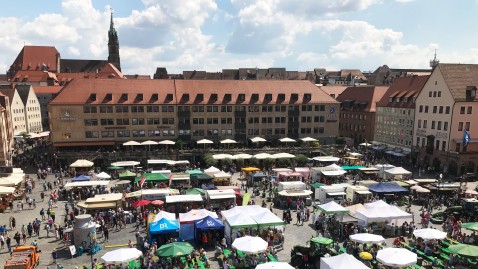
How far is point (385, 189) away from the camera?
3928cm

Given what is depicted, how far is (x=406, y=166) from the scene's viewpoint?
60125 millimetres

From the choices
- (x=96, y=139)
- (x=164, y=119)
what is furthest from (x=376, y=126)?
(x=96, y=139)

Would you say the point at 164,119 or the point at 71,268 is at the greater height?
the point at 164,119

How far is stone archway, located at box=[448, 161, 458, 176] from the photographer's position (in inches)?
2098

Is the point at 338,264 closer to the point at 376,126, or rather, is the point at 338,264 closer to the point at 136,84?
the point at 136,84

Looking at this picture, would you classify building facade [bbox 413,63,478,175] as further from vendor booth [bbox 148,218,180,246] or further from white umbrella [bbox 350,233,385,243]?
vendor booth [bbox 148,218,180,246]

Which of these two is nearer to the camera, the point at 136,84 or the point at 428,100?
the point at 428,100

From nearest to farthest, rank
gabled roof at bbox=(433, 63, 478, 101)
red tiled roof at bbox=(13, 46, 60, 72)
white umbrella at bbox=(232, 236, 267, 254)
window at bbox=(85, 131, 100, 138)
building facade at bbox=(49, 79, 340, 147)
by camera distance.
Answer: white umbrella at bbox=(232, 236, 267, 254) < gabled roof at bbox=(433, 63, 478, 101) < building facade at bbox=(49, 79, 340, 147) < window at bbox=(85, 131, 100, 138) < red tiled roof at bbox=(13, 46, 60, 72)

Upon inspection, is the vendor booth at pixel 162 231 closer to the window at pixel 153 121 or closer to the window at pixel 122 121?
the window at pixel 153 121

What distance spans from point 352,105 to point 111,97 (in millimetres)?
49704

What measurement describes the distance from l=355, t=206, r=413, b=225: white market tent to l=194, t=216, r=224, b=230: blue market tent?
11487 mm

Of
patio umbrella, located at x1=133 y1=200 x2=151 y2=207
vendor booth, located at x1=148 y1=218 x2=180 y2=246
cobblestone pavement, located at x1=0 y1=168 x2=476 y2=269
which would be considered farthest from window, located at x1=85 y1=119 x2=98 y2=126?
vendor booth, located at x1=148 y1=218 x2=180 y2=246

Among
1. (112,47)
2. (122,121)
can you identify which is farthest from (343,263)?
(112,47)

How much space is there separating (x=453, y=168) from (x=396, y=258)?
37.7 meters
